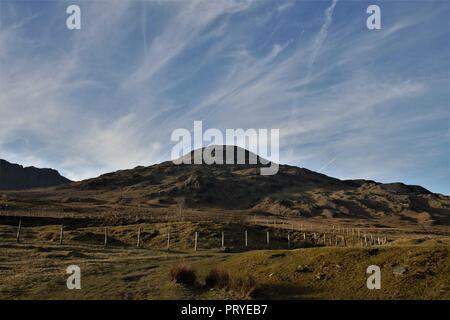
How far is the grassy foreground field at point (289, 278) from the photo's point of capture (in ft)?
56.5

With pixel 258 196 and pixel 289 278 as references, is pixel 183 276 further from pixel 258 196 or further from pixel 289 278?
pixel 258 196

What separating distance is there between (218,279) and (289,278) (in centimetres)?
313

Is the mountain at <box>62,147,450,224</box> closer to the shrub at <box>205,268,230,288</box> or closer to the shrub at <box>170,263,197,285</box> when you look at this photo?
the shrub at <box>170,263,197,285</box>

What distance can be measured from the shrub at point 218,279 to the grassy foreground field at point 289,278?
0.39 meters

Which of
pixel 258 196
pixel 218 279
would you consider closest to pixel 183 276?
pixel 218 279

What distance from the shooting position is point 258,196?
544ft

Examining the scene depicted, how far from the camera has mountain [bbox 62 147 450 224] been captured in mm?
140875

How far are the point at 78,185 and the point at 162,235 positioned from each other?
14451 cm

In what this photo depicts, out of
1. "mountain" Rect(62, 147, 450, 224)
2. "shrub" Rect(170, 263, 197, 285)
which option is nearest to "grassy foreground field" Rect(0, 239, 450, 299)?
"shrub" Rect(170, 263, 197, 285)

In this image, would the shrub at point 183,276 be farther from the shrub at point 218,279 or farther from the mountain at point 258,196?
the mountain at point 258,196

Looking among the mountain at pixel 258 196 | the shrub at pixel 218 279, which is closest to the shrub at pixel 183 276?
the shrub at pixel 218 279

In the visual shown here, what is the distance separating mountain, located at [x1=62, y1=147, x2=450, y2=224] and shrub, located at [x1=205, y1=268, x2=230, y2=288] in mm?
114643

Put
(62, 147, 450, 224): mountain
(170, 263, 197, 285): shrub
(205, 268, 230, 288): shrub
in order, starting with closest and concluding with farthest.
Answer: (205, 268, 230, 288): shrub, (170, 263, 197, 285): shrub, (62, 147, 450, 224): mountain
